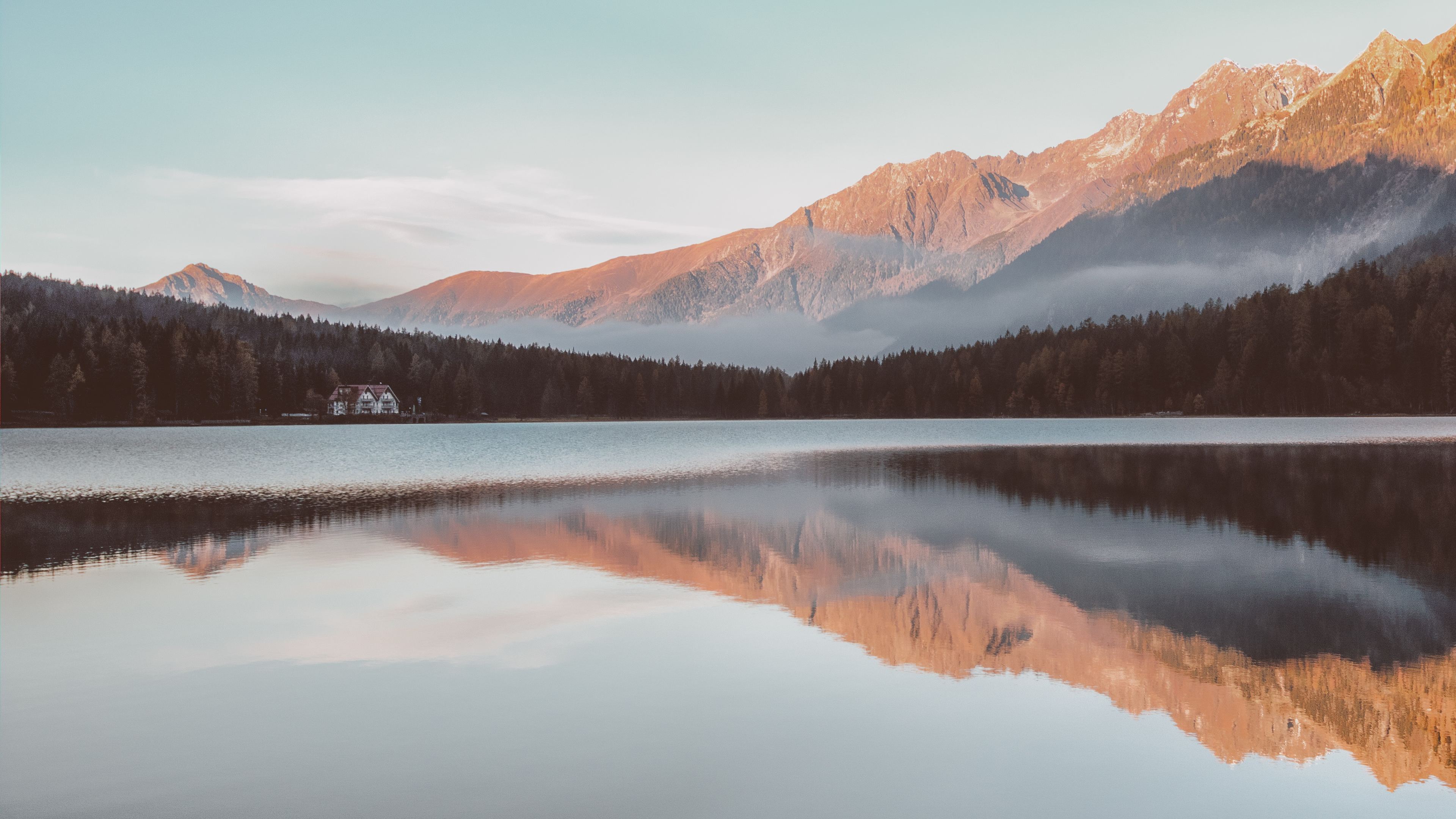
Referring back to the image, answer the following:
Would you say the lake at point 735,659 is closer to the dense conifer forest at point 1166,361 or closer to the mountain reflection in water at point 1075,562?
the mountain reflection in water at point 1075,562

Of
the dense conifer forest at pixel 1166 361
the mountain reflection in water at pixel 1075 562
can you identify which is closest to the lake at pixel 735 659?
the mountain reflection in water at pixel 1075 562

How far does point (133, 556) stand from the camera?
2712cm

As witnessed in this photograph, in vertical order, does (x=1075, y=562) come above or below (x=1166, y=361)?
below

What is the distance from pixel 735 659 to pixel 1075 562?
13250mm

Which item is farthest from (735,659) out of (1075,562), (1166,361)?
(1166,361)

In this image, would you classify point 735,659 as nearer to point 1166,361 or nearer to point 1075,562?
point 1075,562

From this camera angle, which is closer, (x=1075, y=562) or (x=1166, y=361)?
(x=1075, y=562)

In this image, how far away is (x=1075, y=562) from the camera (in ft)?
83.5

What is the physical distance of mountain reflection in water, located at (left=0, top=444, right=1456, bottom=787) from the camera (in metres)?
14.4

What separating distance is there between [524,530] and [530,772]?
72.2ft

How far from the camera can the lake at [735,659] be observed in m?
11.1

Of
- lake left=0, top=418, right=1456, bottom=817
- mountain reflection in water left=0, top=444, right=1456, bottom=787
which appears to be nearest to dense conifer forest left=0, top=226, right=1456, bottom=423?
mountain reflection in water left=0, top=444, right=1456, bottom=787

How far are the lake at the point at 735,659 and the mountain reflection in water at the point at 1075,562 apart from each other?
13 cm

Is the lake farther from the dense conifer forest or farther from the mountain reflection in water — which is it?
the dense conifer forest
